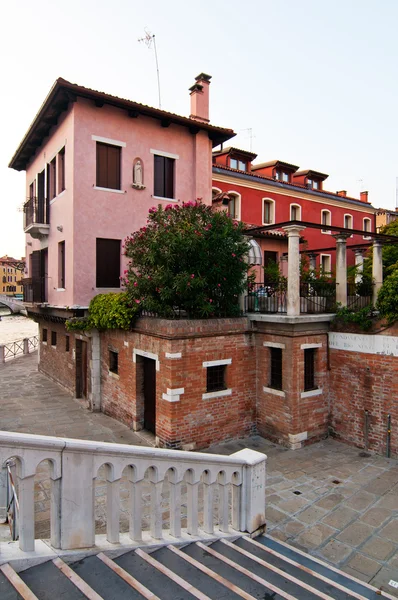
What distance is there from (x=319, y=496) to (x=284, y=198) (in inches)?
719

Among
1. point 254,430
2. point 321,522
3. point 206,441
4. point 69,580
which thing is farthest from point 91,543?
point 254,430

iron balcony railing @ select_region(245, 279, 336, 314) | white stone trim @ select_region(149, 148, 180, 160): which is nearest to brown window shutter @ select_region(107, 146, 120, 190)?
white stone trim @ select_region(149, 148, 180, 160)

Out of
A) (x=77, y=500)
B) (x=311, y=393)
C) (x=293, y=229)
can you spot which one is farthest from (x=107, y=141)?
(x=77, y=500)

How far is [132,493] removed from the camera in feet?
12.6

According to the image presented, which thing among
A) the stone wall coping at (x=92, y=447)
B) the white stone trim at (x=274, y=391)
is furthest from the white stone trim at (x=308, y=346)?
the stone wall coping at (x=92, y=447)

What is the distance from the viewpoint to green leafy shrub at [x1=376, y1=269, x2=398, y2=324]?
9.28m

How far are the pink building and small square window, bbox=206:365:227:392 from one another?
16.6 feet

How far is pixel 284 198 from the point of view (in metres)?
22.8

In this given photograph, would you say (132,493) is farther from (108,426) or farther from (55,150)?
(55,150)

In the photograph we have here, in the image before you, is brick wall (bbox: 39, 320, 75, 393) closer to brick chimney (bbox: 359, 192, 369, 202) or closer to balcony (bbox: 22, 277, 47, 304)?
balcony (bbox: 22, 277, 47, 304)

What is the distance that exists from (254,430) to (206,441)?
181 centimetres

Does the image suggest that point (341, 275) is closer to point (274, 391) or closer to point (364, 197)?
point (274, 391)

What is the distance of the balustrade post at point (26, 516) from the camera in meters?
2.89

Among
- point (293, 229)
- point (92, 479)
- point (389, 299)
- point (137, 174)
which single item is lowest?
point (92, 479)
